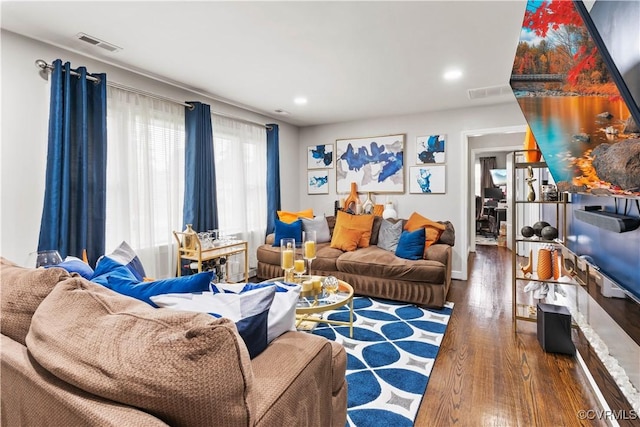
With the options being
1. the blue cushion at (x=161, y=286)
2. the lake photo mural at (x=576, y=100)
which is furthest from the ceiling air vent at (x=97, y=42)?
the lake photo mural at (x=576, y=100)

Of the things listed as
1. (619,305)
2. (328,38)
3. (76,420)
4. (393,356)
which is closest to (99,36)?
(328,38)

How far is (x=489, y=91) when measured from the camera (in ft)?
11.7

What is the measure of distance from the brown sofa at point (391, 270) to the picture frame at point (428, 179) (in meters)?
0.72

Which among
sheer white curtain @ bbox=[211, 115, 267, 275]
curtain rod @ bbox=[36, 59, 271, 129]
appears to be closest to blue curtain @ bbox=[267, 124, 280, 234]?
sheer white curtain @ bbox=[211, 115, 267, 275]

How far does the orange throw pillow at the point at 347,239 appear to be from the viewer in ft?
13.6

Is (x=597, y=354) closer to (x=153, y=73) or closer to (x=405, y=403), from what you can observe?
(x=405, y=403)

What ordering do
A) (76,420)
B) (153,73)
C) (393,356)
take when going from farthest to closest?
(153,73)
(393,356)
(76,420)

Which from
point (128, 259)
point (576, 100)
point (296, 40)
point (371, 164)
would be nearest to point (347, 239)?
point (371, 164)

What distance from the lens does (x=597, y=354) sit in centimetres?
183

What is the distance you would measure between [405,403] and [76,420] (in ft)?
5.54

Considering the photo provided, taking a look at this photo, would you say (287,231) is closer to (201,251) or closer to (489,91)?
(201,251)

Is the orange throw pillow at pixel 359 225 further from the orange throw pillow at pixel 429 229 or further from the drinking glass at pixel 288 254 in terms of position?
the drinking glass at pixel 288 254

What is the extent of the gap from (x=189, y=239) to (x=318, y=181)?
2590 millimetres

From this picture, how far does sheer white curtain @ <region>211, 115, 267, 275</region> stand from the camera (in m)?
4.09
